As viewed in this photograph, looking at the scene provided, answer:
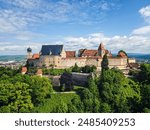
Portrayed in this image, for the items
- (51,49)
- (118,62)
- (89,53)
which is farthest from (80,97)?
(89,53)

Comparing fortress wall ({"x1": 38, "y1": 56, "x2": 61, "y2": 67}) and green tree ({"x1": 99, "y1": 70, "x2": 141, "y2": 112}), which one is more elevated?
fortress wall ({"x1": 38, "y1": 56, "x2": 61, "y2": 67})

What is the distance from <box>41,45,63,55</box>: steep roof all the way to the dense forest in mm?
8927

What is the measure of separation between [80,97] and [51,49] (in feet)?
39.7

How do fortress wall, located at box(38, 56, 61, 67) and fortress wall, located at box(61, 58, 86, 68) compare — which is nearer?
fortress wall, located at box(38, 56, 61, 67)

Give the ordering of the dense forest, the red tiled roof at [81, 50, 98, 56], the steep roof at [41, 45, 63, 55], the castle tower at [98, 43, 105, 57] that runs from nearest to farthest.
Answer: the dense forest < the steep roof at [41, 45, 63, 55] < the castle tower at [98, 43, 105, 57] < the red tiled roof at [81, 50, 98, 56]

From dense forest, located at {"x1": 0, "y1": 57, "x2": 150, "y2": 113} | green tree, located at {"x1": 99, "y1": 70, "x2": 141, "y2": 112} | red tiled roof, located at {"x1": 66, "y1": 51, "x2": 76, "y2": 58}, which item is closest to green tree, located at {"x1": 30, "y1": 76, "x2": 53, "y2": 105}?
dense forest, located at {"x1": 0, "y1": 57, "x2": 150, "y2": 113}

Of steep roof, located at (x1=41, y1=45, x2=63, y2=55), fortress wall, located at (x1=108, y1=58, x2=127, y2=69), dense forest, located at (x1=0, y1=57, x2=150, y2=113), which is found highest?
steep roof, located at (x1=41, y1=45, x2=63, y2=55)

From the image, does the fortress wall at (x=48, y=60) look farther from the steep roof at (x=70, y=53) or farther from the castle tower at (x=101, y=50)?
the castle tower at (x=101, y=50)

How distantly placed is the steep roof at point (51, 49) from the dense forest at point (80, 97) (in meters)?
8.93

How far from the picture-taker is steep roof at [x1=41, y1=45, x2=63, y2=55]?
74.6 feet

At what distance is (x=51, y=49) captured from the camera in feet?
75.7

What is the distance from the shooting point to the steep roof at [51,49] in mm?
22748

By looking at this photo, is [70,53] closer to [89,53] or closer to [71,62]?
[89,53]

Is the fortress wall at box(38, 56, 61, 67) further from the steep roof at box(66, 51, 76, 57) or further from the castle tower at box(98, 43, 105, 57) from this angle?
the castle tower at box(98, 43, 105, 57)
